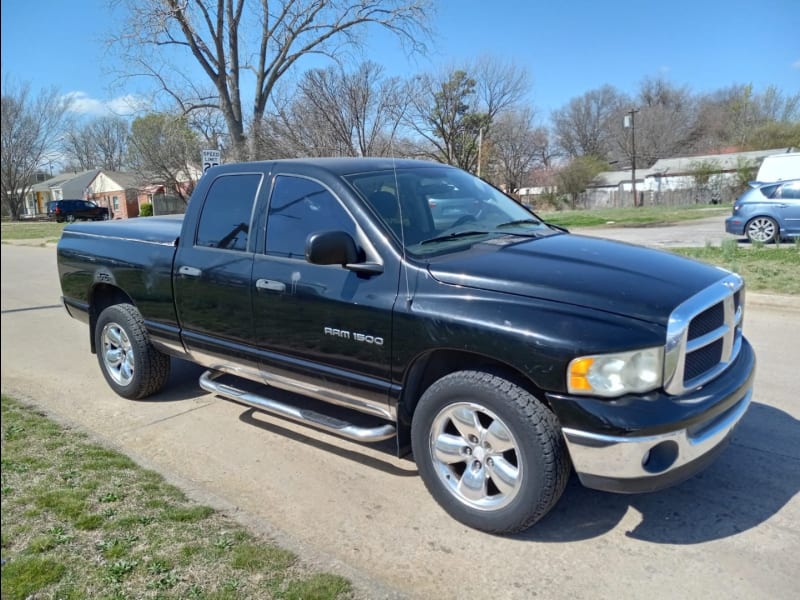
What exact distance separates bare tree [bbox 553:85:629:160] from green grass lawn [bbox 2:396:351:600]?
76.9 m

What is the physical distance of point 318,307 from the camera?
3.66 m

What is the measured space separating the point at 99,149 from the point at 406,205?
2093 inches

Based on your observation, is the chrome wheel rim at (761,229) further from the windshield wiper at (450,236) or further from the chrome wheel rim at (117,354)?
the chrome wheel rim at (117,354)

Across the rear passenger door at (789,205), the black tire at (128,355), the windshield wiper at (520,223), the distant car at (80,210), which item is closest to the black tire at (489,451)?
the windshield wiper at (520,223)

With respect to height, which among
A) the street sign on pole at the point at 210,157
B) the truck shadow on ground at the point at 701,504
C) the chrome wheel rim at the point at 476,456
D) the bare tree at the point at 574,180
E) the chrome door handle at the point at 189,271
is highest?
the bare tree at the point at 574,180

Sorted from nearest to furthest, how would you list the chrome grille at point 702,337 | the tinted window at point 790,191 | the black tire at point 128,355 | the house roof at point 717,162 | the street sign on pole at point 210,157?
1. the chrome grille at point 702,337
2. the black tire at point 128,355
3. the street sign on pole at point 210,157
4. the tinted window at point 790,191
5. the house roof at point 717,162

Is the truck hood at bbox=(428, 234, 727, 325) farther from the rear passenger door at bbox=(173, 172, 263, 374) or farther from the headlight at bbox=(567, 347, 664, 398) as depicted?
the rear passenger door at bbox=(173, 172, 263, 374)

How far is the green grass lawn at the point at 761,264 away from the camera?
8633 mm

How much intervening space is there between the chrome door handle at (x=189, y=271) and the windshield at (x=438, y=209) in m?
1.40

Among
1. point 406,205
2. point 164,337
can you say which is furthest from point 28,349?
point 406,205

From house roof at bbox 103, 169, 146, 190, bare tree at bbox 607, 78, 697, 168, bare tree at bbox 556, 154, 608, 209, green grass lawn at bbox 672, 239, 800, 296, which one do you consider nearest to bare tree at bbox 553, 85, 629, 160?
bare tree at bbox 607, 78, 697, 168

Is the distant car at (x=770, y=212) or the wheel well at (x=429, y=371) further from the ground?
the distant car at (x=770, y=212)

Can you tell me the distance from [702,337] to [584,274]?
2.05ft

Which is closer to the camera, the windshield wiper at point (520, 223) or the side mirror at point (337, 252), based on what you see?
the side mirror at point (337, 252)
